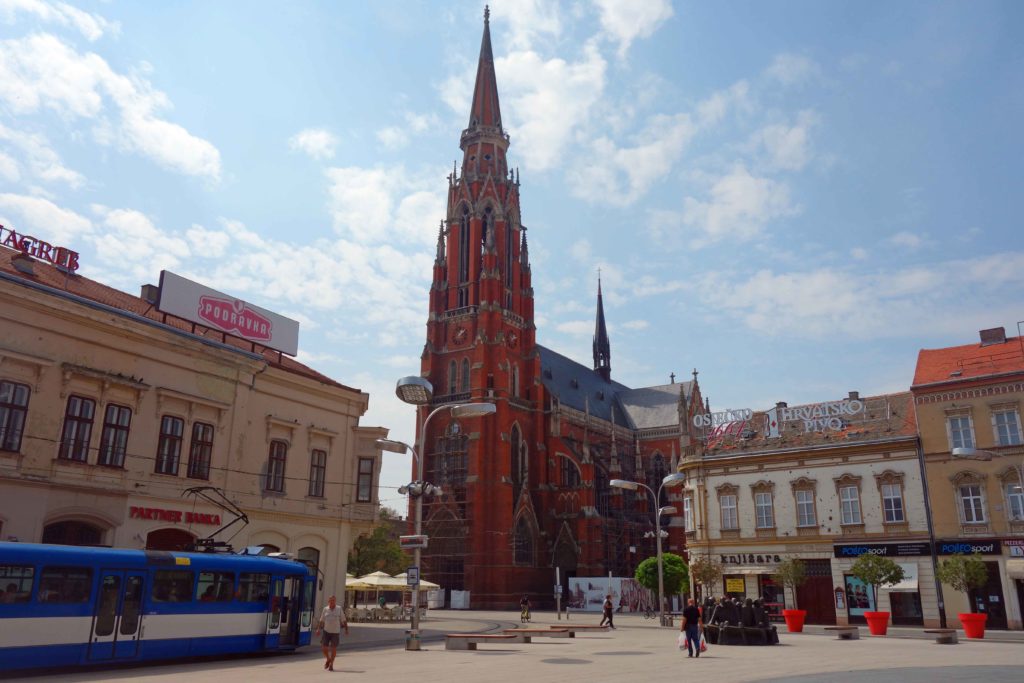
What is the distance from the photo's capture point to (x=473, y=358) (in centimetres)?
7256

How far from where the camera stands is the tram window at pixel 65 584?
16516 millimetres

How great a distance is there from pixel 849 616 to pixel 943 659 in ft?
68.8

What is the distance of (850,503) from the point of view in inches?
1556

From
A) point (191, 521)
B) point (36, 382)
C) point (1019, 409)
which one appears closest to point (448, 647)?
point (191, 521)

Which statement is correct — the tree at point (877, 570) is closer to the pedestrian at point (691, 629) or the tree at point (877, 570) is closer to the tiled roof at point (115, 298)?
the pedestrian at point (691, 629)

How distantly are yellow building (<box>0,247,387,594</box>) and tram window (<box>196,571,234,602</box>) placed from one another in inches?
157

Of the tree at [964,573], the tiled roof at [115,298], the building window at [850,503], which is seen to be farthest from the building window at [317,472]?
the tree at [964,573]

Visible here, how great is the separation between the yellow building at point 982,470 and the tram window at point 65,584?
110 ft

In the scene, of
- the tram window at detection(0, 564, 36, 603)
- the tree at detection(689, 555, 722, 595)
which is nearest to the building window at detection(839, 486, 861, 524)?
the tree at detection(689, 555, 722, 595)

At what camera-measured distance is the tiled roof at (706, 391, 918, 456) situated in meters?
40.2

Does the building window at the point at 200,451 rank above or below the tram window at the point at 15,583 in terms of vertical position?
above

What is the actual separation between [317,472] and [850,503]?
26.4 m

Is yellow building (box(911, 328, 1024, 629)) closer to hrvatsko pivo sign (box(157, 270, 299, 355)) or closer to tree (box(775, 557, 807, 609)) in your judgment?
tree (box(775, 557, 807, 609))

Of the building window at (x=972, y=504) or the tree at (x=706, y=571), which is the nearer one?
the building window at (x=972, y=504)
